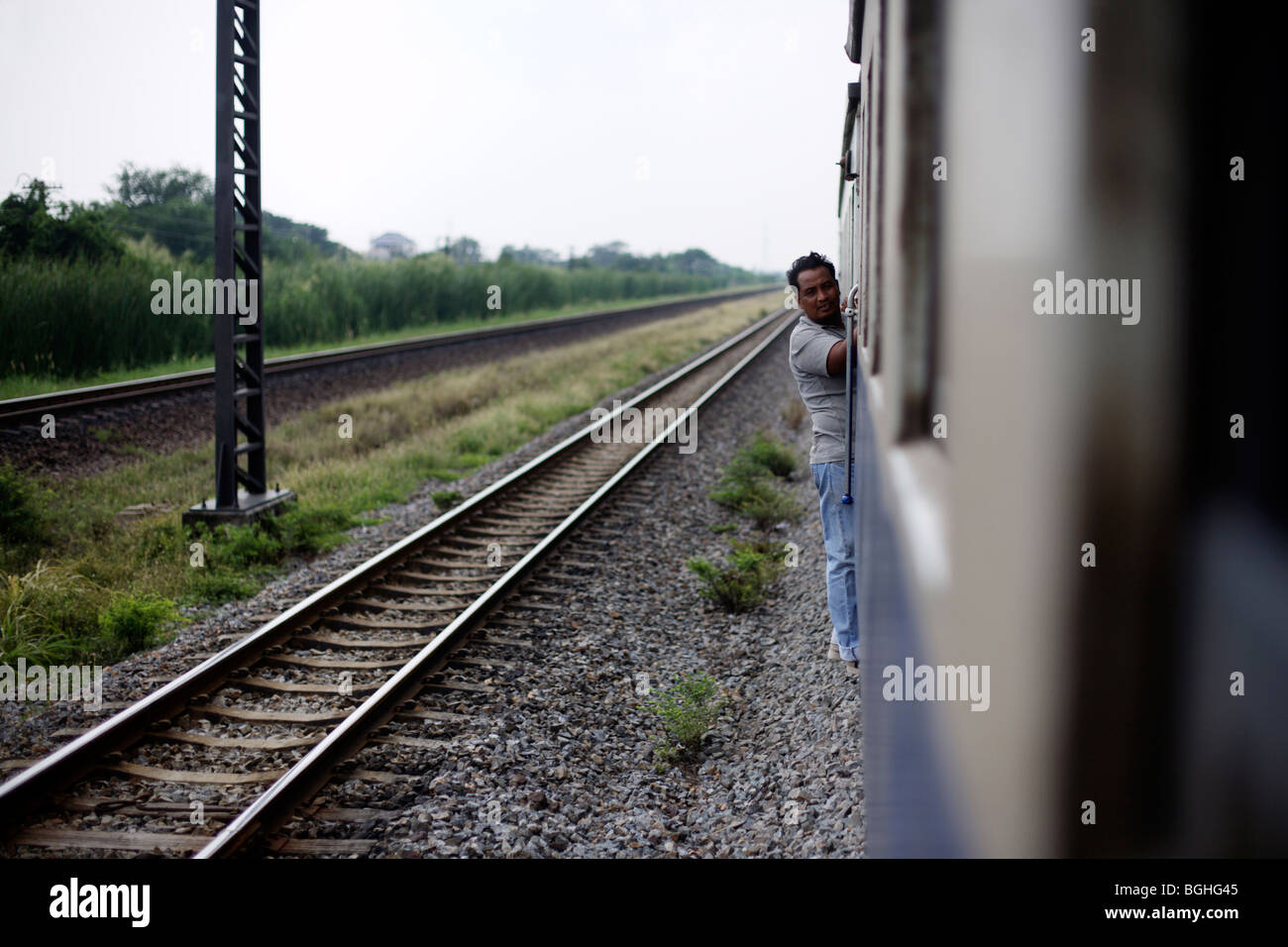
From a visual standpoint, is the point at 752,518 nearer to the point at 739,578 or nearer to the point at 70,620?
the point at 739,578

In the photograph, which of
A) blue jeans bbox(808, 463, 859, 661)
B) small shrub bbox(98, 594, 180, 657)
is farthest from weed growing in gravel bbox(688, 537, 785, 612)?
small shrub bbox(98, 594, 180, 657)

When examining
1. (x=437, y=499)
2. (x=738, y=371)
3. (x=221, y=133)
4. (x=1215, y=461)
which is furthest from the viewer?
(x=738, y=371)

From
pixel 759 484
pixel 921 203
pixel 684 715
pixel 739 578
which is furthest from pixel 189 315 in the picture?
pixel 921 203

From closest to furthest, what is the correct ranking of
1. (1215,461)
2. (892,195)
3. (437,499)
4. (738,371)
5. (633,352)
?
(1215,461), (892,195), (437,499), (738,371), (633,352)

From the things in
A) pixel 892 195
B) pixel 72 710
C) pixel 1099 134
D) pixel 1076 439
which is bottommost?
pixel 72 710

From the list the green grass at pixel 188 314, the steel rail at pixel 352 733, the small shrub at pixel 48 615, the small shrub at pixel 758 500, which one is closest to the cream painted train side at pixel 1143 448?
the steel rail at pixel 352 733

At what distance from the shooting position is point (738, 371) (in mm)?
21172

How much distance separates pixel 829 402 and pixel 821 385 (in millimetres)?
106

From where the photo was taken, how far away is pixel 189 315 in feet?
60.6

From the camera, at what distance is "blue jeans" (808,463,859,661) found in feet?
17.3

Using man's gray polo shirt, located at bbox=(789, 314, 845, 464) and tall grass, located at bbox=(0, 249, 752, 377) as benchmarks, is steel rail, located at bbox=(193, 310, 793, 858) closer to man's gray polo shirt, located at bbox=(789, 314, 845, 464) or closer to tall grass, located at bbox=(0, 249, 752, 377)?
man's gray polo shirt, located at bbox=(789, 314, 845, 464)
